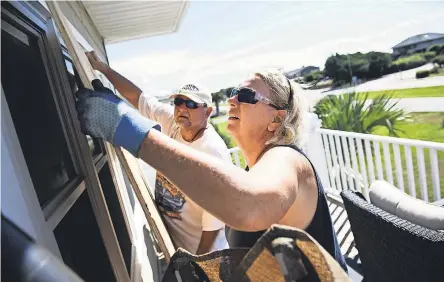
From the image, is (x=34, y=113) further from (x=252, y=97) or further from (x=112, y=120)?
(x=252, y=97)

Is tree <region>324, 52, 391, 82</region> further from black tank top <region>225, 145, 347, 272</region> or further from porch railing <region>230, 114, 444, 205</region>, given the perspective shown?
black tank top <region>225, 145, 347, 272</region>

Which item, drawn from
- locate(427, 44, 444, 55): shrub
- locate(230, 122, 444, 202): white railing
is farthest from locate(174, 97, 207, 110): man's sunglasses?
locate(427, 44, 444, 55): shrub

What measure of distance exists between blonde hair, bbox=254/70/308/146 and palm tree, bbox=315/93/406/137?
20.8 ft

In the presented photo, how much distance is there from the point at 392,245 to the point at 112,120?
2103 millimetres

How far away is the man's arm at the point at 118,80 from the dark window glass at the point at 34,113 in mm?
864

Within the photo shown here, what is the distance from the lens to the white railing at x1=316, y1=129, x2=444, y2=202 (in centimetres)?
382

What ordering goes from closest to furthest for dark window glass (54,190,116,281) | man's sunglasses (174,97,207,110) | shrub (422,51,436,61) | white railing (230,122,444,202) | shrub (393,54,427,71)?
dark window glass (54,190,116,281) → man's sunglasses (174,97,207,110) → white railing (230,122,444,202) → shrub (422,51,436,61) → shrub (393,54,427,71)

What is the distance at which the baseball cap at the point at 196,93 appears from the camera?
9.51 feet

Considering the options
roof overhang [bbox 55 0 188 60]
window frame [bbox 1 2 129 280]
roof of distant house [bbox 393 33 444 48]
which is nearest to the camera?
window frame [bbox 1 2 129 280]

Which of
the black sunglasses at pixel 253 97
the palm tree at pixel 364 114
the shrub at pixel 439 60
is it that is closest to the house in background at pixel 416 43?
the shrub at pixel 439 60

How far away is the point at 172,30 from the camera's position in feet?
20.0

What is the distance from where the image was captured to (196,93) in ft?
9.62

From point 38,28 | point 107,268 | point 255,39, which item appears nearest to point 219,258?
point 107,268

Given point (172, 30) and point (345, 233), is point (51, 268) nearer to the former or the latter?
point (345, 233)
